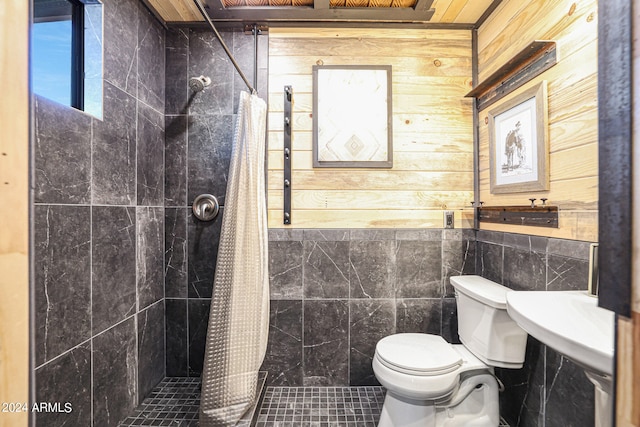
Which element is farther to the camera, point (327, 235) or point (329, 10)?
point (327, 235)

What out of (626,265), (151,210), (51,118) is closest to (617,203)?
(626,265)

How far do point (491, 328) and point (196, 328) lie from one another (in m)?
1.76

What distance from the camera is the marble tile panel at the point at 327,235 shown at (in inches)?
70.3

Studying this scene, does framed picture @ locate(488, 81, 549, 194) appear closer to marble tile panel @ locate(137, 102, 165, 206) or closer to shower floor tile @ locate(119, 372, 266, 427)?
shower floor tile @ locate(119, 372, 266, 427)

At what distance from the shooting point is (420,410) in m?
1.27

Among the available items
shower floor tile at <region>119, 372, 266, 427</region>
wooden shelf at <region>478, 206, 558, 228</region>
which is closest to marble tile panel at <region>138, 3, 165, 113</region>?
shower floor tile at <region>119, 372, 266, 427</region>

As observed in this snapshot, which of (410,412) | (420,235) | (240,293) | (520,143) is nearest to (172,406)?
(240,293)

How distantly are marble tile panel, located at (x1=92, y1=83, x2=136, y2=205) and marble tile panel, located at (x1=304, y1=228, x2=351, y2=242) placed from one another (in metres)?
1.06

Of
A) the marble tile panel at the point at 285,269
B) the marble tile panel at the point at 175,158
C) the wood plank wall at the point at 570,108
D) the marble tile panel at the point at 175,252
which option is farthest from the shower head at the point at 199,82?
the wood plank wall at the point at 570,108

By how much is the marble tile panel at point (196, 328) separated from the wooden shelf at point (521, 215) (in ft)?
6.29

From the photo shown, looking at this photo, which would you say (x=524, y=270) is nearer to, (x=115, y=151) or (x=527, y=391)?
(x=527, y=391)

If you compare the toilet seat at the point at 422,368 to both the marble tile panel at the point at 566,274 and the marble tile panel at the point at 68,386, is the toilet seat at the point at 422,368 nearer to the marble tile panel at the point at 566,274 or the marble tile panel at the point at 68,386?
the marble tile panel at the point at 566,274

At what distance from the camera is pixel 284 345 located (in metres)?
1.76

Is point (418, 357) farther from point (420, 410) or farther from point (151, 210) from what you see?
point (151, 210)
